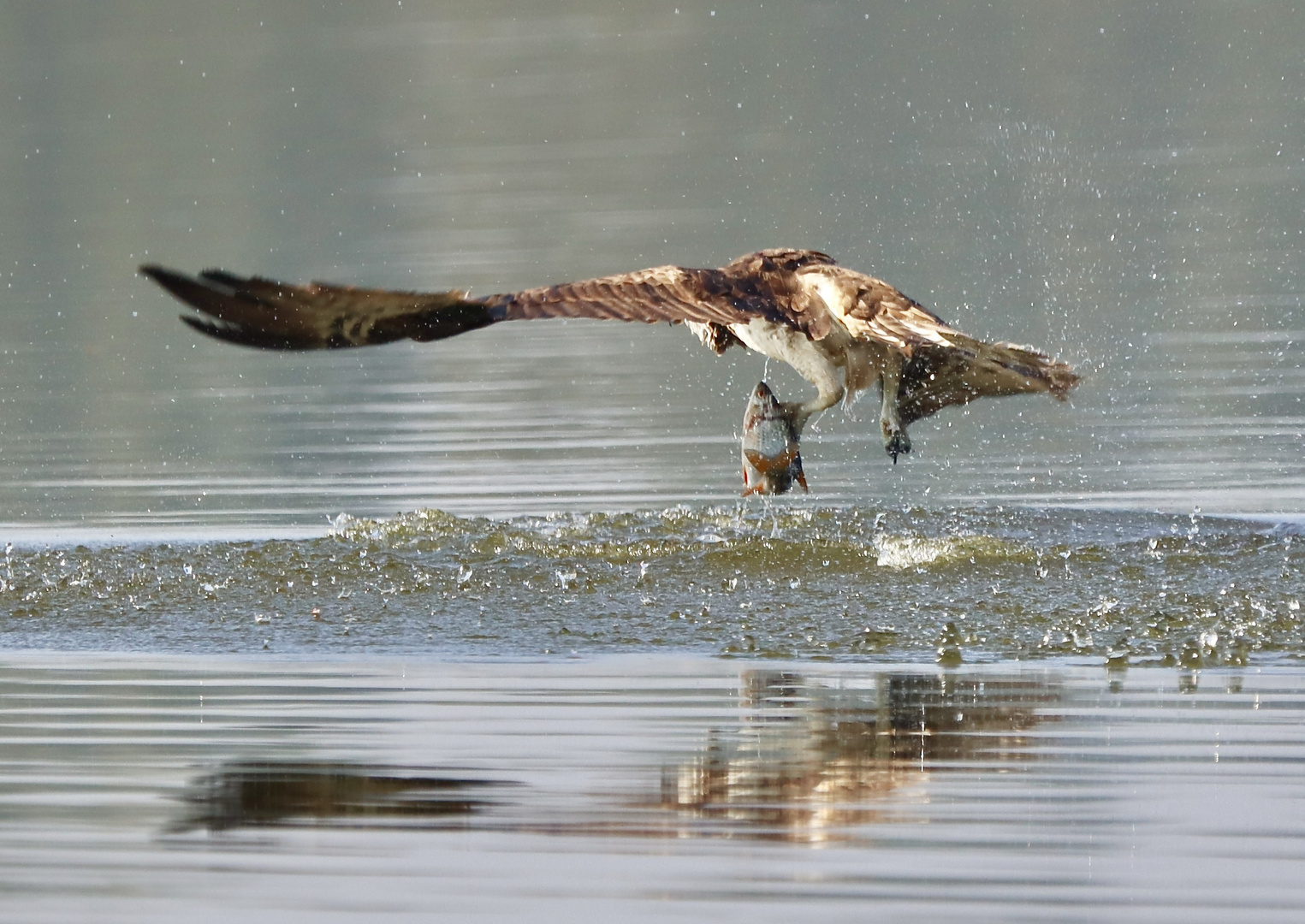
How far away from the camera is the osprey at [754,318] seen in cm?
859

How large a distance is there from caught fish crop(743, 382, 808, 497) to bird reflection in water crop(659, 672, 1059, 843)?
2.07 meters

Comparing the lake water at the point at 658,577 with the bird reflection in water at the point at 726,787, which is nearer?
the lake water at the point at 658,577

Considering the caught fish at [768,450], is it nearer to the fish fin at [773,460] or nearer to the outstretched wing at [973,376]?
the fish fin at [773,460]

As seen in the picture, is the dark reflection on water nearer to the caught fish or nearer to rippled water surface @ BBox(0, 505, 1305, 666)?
rippled water surface @ BBox(0, 505, 1305, 666)

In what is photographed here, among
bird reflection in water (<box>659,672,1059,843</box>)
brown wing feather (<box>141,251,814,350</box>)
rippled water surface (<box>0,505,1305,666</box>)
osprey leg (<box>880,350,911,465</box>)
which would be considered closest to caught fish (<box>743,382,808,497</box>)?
rippled water surface (<box>0,505,1305,666</box>)

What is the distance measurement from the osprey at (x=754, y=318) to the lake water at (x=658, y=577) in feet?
2.63

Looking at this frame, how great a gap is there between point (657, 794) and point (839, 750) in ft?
2.30

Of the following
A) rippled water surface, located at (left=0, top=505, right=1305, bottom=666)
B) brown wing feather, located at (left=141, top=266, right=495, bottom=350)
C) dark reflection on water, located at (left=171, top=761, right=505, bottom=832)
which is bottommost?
dark reflection on water, located at (left=171, top=761, right=505, bottom=832)

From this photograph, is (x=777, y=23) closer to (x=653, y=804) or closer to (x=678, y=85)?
(x=678, y=85)

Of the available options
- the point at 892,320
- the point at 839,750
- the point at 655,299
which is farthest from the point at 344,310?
the point at 839,750

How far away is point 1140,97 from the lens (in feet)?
129

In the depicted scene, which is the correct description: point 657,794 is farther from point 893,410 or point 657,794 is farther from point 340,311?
point 893,410

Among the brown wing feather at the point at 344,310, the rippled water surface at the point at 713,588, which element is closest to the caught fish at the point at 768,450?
the rippled water surface at the point at 713,588

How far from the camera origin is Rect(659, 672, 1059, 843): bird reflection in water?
6.06 m
